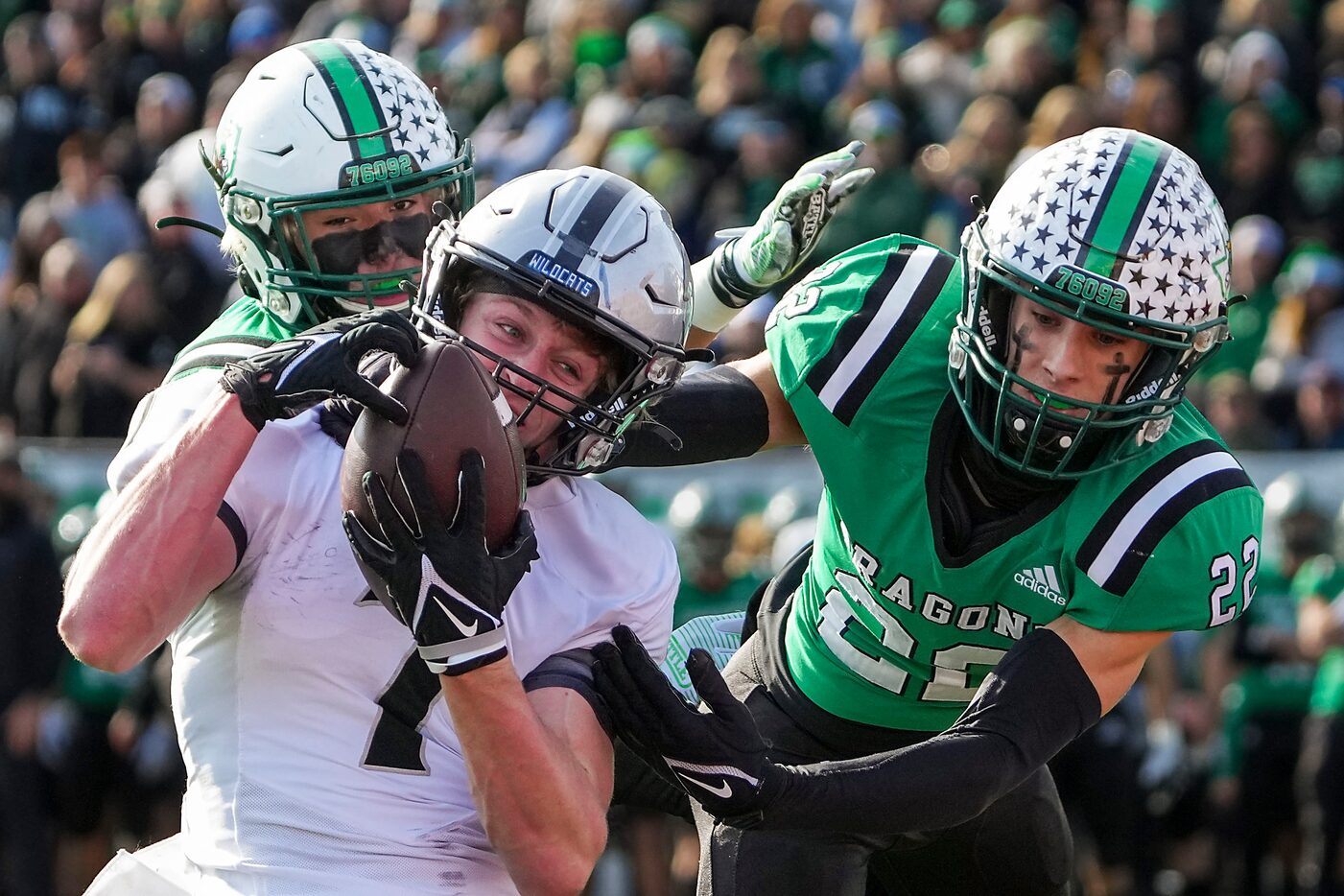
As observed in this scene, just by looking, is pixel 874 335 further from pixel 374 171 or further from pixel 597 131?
pixel 597 131

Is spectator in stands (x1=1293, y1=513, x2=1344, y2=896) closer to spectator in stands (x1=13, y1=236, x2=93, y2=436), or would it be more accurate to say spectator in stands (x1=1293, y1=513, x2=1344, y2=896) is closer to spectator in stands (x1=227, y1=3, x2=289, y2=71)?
spectator in stands (x1=13, y1=236, x2=93, y2=436)

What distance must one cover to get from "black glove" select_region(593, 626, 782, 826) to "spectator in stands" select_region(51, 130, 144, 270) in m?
7.25

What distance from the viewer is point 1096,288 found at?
3.49 meters

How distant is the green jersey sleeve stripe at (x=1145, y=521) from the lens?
3.51 meters

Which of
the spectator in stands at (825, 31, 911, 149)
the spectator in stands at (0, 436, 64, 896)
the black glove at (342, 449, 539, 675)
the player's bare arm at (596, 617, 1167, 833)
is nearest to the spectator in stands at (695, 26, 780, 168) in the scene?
the spectator in stands at (825, 31, 911, 149)

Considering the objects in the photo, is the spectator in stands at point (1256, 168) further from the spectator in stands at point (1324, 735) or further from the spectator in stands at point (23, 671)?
the spectator in stands at point (23, 671)

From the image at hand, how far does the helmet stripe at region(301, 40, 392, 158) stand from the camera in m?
3.45

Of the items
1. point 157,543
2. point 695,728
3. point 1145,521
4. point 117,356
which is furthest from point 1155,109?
point 157,543

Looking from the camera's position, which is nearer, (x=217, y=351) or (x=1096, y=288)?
(x=217, y=351)

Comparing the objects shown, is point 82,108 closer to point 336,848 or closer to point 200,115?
point 200,115

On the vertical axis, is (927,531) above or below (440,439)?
below

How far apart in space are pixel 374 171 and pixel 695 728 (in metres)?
1.08

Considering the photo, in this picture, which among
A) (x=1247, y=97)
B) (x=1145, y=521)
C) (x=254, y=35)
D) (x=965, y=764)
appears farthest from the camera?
(x=254, y=35)

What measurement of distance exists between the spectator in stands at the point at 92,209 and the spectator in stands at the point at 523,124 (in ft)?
5.49
